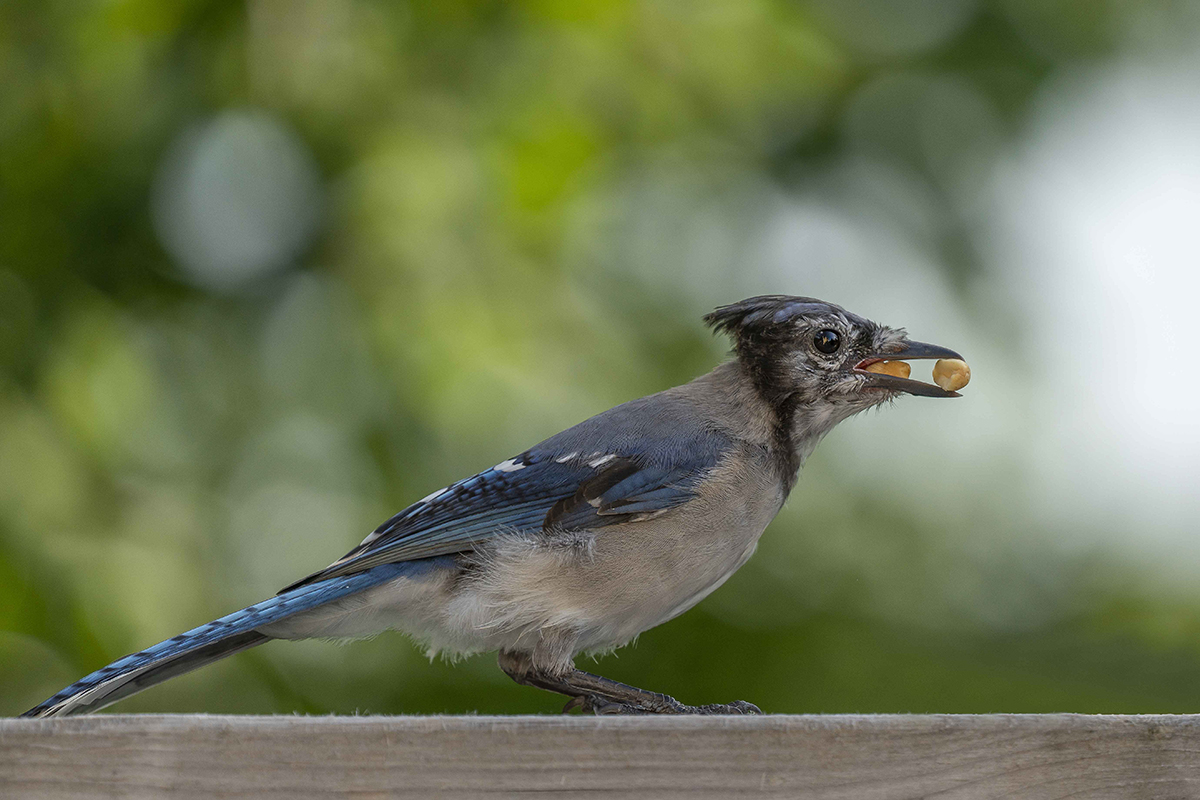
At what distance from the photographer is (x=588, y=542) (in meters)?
1.93

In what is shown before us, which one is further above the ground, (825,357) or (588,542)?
(825,357)

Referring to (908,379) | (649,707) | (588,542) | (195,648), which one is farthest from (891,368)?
(195,648)

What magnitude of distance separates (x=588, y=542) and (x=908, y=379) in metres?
0.75

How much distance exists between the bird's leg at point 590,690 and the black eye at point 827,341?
739mm

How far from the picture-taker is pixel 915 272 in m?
3.31

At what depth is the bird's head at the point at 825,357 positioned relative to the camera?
2232mm

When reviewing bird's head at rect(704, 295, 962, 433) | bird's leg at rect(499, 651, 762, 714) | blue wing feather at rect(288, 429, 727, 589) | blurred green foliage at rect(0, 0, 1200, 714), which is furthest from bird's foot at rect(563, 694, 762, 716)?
blurred green foliage at rect(0, 0, 1200, 714)

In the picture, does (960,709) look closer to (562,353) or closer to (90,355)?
(562,353)

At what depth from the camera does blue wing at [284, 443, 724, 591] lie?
77.5 inches

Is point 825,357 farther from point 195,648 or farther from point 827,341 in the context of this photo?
point 195,648

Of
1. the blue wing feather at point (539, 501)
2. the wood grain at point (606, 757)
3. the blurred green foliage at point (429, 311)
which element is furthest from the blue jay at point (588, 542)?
the blurred green foliage at point (429, 311)

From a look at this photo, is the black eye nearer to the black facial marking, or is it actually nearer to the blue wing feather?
the black facial marking

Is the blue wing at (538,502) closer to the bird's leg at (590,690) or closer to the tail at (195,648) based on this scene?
the tail at (195,648)

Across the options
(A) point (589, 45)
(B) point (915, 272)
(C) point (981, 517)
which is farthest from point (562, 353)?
(C) point (981, 517)
